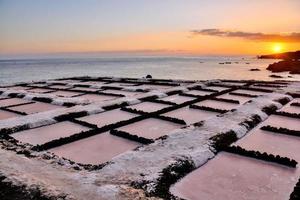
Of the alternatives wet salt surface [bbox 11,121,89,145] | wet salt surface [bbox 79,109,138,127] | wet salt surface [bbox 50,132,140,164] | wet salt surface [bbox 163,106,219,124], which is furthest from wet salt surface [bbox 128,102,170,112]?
wet salt surface [bbox 50,132,140,164]

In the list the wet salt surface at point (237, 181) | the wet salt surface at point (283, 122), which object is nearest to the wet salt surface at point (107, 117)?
the wet salt surface at point (237, 181)

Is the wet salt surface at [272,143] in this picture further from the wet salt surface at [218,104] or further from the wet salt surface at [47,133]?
the wet salt surface at [47,133]

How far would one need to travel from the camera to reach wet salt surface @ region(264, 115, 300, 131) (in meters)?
6.11

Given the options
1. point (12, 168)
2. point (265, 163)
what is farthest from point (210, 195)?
point (12, 168)

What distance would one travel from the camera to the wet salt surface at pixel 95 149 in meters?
4.39

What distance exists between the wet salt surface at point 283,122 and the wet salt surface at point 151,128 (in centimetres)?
196

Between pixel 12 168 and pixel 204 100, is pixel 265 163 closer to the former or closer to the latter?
pixel 12 168

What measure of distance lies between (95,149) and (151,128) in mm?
1423

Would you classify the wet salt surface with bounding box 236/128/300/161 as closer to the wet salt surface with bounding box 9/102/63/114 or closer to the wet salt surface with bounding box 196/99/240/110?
the wet salt surface with bounding box 196/99/240/110

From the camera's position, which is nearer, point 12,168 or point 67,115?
point 12,168

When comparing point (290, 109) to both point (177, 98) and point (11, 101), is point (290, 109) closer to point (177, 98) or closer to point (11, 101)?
point (177, 98)

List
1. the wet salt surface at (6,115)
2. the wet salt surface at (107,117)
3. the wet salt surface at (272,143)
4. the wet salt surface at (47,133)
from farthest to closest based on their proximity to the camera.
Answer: the wet salt surface at (6,115) < the wet salt surface at (107,117) < the wet salt surface at (47,133) < the wet salt surface at (272,143)

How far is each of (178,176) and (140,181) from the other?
0.53 metres

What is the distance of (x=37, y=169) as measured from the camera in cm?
365
